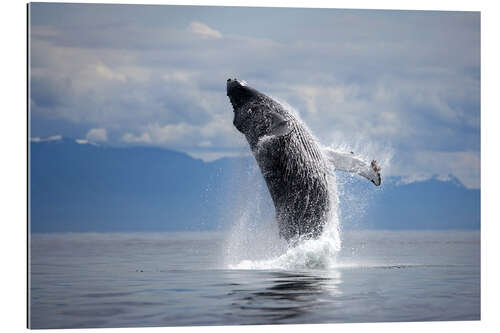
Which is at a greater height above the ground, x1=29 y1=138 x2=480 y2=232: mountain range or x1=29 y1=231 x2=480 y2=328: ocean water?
x1=29 y1=138 x2=480 y2=232: mountain range

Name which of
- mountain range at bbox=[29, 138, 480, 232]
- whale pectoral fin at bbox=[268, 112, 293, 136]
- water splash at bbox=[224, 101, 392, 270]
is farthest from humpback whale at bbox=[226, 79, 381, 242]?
mountain range at bbox=[29, 138, 480, 232]

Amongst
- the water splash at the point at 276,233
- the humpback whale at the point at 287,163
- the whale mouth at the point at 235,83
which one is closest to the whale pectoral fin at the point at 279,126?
the humpback whale at the point at 287,163

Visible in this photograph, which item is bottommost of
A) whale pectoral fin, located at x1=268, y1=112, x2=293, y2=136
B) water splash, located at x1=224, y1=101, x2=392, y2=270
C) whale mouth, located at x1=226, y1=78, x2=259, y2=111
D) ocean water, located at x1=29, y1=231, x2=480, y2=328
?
ocean water, located at x1=29, y1=231, x2=480, y2=328

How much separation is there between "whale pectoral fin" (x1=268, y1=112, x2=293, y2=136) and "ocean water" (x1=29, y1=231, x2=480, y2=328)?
2150mm

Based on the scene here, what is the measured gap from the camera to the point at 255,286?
13805 millimetres

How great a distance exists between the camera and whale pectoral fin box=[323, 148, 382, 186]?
17.3 metres

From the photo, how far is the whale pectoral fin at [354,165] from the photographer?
17.3 meters

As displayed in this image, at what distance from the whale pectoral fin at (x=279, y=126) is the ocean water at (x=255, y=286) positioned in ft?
7.05

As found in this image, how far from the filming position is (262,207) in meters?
17.1

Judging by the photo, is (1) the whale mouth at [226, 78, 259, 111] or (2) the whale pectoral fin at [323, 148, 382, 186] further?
(2) the whale pectoral fin at [323, 148, 382, 186]

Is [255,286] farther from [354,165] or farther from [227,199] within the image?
[354,165]

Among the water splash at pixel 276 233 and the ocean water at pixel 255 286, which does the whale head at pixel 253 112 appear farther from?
the ocean water at pixel 255 286

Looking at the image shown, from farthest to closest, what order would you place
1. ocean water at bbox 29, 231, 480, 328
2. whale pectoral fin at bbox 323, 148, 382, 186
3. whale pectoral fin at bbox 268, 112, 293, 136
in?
1. whale pectoral fin at bbox 323, 148, 382, 186
2. whale pectoral fin at bbox 268, 112, 293, 136
3. ocean water at bbox 29, 231, 480, 328

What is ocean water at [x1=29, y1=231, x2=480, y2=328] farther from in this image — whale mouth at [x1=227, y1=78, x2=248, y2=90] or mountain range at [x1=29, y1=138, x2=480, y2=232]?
whale mouth at [x1=227, y1=78, x2=248, y2=90]
